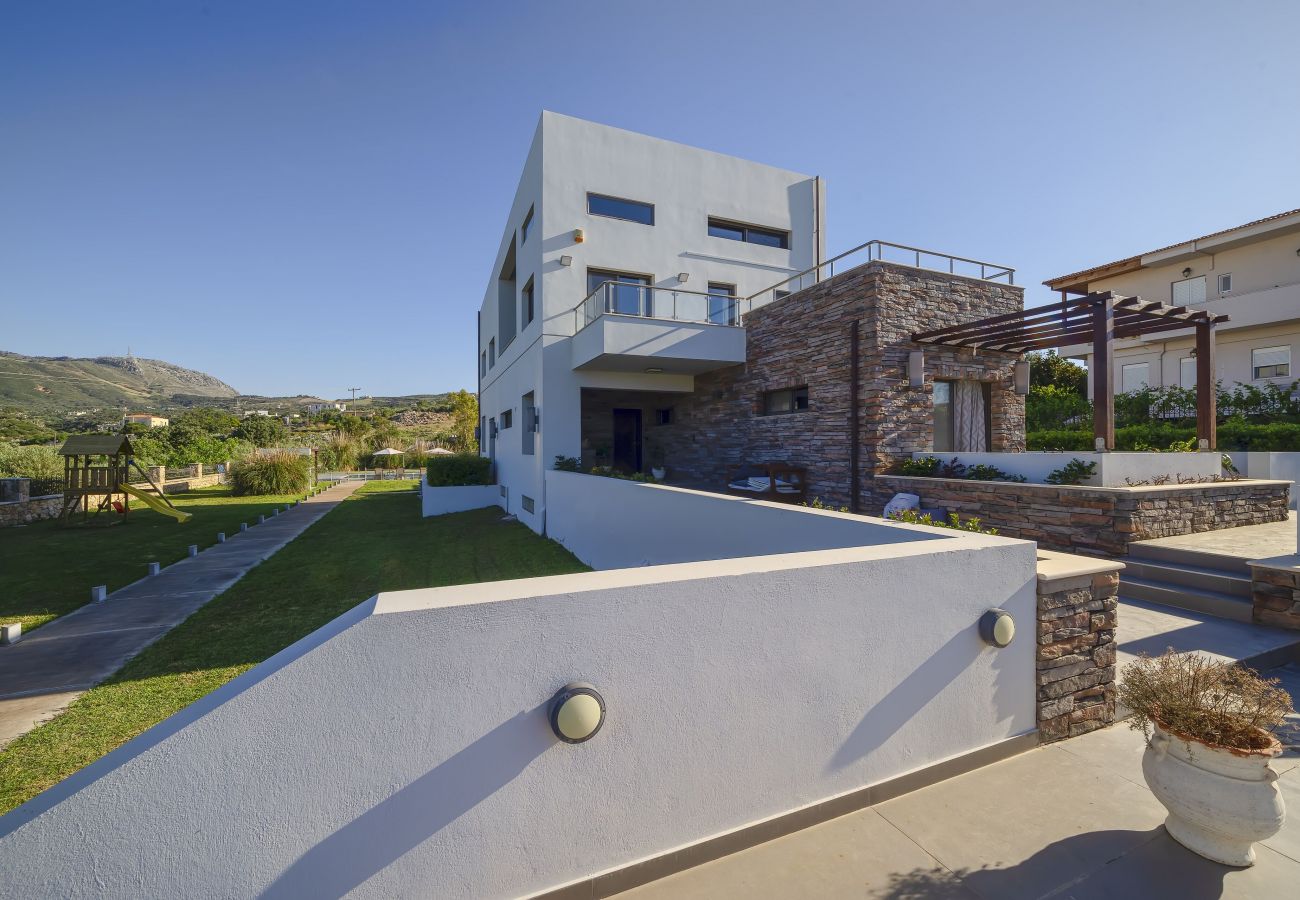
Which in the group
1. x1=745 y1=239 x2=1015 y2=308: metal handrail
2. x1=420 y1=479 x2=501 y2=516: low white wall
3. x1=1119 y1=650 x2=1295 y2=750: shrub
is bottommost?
x1=420 y1=479 x2=501 y2=516: low white wall

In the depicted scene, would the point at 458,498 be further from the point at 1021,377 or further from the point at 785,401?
the point at 1021,377

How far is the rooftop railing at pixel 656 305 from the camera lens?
35.1ft

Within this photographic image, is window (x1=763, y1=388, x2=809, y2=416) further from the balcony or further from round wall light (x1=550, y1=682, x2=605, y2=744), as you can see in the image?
round wall light (x1=550, y1=682, x2=605, y2=744)

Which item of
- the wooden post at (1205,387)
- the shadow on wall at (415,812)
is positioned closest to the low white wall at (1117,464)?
the wooden post at (1205,387)

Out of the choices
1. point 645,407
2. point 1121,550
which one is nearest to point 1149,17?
point 1121,550

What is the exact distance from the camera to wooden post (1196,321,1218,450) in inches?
353

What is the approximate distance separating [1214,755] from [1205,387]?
10269mm

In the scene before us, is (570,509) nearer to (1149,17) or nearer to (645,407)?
(645,407)

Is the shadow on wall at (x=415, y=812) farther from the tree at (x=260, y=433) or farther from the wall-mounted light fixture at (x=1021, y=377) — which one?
the tree at (x=260, y=433)

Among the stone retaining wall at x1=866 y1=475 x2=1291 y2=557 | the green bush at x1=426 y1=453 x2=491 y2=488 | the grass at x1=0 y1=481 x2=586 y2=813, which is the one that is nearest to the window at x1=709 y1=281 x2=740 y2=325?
the stone retaining wall at x1=866 y1=475 x2=1291 y2=557

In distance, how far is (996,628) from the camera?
2.87 metres

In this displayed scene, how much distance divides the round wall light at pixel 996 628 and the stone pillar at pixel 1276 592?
371cm

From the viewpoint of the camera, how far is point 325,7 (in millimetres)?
7926

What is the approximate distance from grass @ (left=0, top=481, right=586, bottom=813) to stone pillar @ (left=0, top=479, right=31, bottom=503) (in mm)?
8051
